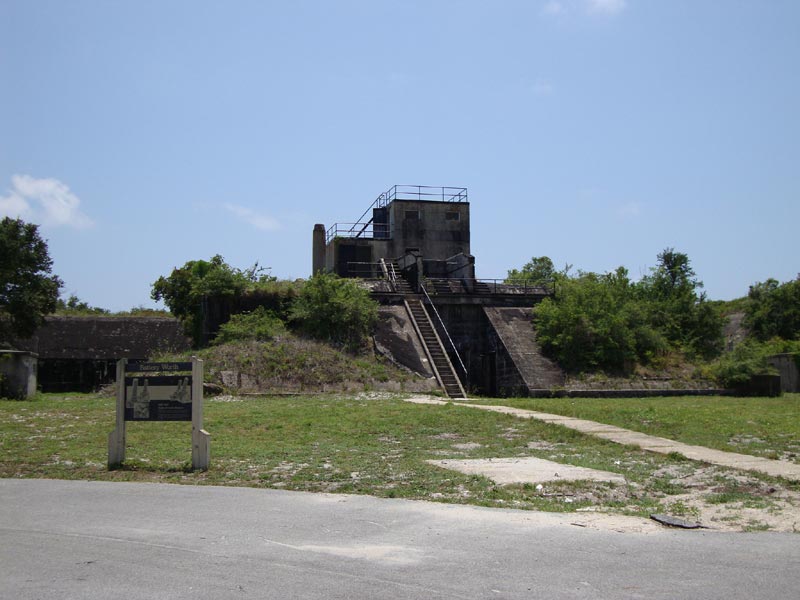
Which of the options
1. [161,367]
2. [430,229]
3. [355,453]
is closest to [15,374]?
[161,367]

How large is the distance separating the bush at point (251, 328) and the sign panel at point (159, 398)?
1793 centimetres

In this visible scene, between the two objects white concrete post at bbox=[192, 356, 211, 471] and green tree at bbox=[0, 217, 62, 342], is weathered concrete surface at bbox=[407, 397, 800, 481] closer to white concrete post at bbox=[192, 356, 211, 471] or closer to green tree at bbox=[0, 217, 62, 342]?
white concrete post at bbox=[192, 356, 211, 471]

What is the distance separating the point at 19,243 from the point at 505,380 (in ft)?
86.8

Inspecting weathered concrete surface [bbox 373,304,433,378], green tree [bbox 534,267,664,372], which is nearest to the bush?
weathered concrete surface [bbox 373,304,433,378]

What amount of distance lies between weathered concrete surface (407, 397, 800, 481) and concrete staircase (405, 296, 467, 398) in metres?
9.18

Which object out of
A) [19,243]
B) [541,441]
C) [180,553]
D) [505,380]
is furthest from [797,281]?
[180,553]

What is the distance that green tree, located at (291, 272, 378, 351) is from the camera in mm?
31016

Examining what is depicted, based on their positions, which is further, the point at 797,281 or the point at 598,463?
the point at 797,281

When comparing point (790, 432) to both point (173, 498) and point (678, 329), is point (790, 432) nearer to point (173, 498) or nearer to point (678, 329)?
point (173, 498)

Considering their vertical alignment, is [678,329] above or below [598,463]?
above

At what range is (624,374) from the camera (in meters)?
31.0

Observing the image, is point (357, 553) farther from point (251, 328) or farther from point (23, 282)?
point (23, 282)

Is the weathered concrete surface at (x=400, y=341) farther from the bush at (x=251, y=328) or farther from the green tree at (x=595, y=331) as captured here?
the green tree at (x=595, y=331)

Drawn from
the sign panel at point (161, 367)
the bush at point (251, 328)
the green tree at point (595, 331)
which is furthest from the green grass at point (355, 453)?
the green tree at point (595, 331)
